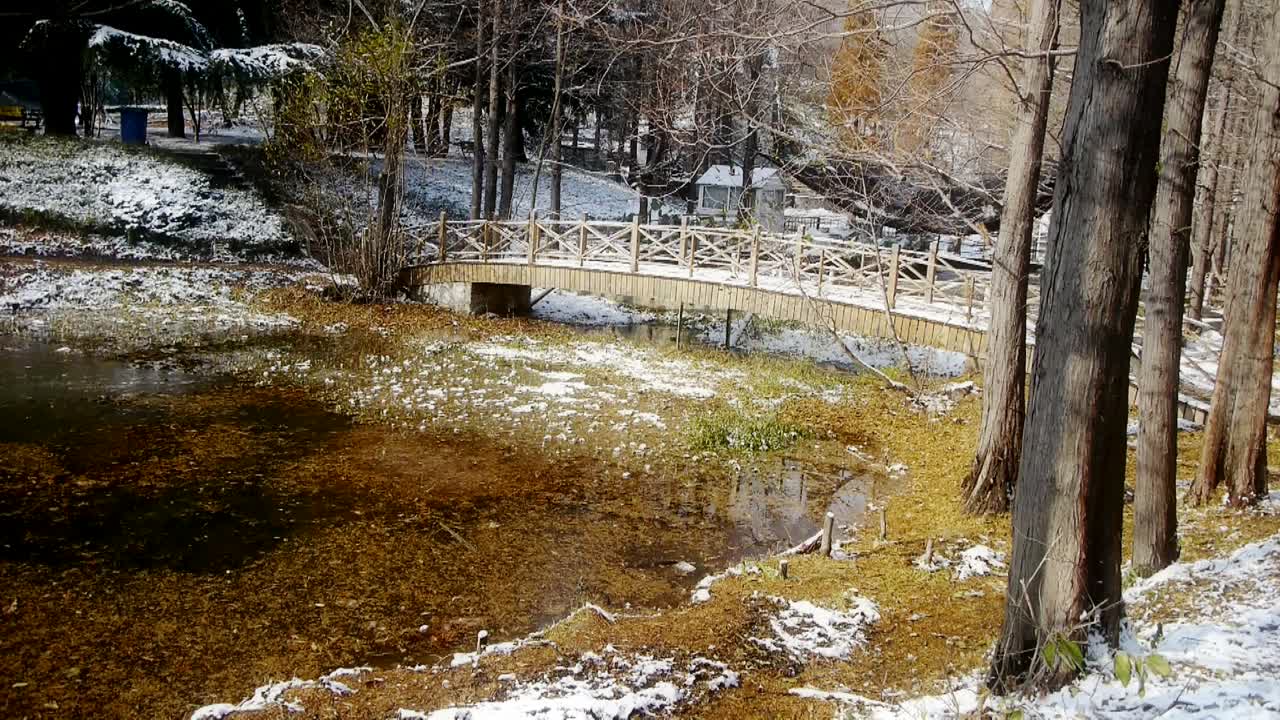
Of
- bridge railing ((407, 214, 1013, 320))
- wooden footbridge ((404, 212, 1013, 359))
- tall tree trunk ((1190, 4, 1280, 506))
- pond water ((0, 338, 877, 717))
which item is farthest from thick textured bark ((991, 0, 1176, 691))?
bridge railing ((407, 214, 1013, 320))

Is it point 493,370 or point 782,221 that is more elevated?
point 782,221

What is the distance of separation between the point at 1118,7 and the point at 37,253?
23348 mm

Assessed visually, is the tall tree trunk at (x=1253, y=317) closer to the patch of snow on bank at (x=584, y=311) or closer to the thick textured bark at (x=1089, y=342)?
the thick textured bark at (x=1089, y=342)

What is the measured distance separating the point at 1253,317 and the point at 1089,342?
3.71 m

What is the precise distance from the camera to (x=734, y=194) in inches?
1238

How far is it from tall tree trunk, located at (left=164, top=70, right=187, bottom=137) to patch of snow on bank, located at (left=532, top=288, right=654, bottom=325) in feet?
40.9

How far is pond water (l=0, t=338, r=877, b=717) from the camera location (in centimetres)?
630

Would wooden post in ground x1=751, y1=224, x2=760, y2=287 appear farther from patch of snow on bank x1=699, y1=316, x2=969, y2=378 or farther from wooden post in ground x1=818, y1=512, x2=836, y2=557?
wooden post in ground x1=818, y1=512, x2=836, y2=557

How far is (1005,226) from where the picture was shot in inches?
351

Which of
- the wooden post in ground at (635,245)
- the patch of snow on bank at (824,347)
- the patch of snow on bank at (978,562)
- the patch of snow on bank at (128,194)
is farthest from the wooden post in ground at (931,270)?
the patch of snow on bank at (128,194)

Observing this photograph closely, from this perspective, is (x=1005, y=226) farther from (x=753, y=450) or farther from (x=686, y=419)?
(x=686, y=419)

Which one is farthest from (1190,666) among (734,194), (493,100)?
(734,194)

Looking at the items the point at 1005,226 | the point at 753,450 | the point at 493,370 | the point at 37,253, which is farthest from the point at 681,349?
the point at 37,253

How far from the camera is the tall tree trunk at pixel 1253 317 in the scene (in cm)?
679
